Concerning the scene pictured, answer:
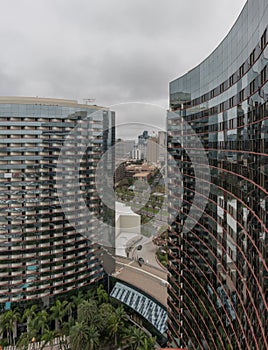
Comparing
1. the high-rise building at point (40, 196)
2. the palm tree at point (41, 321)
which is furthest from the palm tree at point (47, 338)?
the high-rise building at point (40, 196)

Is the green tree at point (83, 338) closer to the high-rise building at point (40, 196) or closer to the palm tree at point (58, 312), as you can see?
the palm tree at point (58, 312)

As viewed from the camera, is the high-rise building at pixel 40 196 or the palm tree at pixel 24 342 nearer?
the palm tree at pixel 24 342

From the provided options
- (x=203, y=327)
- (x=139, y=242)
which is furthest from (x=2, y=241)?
(x=203, y=327)

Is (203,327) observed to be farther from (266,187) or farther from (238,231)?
(266,187)

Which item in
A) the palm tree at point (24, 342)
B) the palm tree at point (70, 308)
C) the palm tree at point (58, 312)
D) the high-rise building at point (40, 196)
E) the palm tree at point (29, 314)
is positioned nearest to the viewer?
the palm tree at point (24, 342)

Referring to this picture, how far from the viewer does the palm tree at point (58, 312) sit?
28.0 ft

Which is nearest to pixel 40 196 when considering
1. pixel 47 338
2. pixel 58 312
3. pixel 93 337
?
pixel 58 312

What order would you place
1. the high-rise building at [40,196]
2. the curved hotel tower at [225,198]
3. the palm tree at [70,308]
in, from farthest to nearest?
the high-rise building at [40,196], the palm tree at [70,308], the curved hotel tower at [225,198]

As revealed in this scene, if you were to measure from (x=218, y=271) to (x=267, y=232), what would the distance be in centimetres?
Result: 198

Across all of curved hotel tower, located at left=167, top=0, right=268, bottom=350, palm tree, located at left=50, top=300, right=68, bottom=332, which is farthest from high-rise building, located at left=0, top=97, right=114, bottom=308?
curved hotel tower, located at left=167, top=0, right=268, bottom=350

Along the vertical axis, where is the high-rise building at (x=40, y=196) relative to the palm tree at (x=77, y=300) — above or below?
above

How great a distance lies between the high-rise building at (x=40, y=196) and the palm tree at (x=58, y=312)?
1.52ft

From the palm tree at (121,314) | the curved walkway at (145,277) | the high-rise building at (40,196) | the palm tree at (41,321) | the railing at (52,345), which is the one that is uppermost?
the high-rise building at (40,196)

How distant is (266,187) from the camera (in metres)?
2.78
